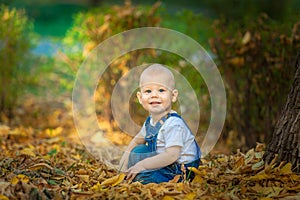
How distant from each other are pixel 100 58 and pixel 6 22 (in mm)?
1190

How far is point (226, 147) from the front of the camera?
529 centimetres

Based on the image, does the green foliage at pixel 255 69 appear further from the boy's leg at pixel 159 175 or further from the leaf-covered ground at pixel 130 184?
the boy's leg at pixel 159 175

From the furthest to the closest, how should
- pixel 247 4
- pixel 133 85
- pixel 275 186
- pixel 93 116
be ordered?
pixel 247 4 → pixel 93 116 → pixel 133 85 → pixel 275 186

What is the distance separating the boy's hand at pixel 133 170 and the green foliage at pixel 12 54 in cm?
321

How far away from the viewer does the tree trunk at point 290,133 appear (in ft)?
11.1

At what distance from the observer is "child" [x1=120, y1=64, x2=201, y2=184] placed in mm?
3311

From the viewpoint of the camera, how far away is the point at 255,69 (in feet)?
16.4

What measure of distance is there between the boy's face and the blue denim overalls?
0.07 metres

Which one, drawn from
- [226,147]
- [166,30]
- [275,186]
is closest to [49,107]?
[166,30]

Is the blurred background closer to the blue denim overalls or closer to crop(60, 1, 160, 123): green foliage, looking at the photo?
crop(60, 1, 160, 123): green foliage

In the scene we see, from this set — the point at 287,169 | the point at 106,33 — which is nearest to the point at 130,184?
the point at 287,169

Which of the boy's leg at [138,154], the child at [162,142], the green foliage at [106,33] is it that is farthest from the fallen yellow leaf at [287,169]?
the green foliage at [106,33]

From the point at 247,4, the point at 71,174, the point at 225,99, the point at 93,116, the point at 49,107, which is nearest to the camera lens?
the point at 71,174

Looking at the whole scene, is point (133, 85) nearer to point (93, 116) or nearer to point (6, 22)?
point (93, 116)
